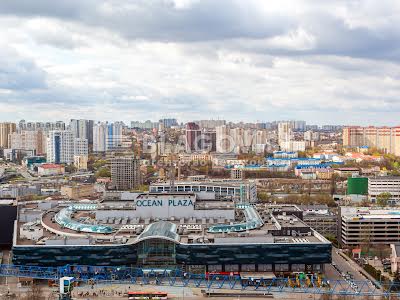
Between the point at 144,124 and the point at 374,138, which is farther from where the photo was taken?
the point at 144,124

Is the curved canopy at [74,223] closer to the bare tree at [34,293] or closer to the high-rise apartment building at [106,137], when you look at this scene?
the bare tree at [34,293]

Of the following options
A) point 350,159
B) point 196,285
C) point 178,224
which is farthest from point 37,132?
point 196,285

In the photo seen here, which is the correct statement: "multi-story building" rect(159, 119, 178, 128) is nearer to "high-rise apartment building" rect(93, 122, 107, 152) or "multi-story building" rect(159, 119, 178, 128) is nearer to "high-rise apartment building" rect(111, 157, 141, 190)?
"high-rise apartment building" rect(93, 122, 107, 152)

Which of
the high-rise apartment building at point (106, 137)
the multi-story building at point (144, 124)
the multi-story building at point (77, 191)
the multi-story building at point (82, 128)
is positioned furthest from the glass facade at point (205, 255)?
the multi-story building at point (144, 124)

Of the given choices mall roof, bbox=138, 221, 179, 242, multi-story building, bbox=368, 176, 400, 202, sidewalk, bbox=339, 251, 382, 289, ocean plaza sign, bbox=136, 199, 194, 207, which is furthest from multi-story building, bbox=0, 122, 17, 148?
sidewalk, bbox=339, 251, 382, 289

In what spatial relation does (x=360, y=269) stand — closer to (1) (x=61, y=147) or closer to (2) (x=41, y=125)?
(1) (x=61, y=147)

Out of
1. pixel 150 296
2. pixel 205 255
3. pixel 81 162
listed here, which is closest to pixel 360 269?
pixel 205 255

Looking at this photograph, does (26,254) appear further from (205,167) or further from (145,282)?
(205,167)
